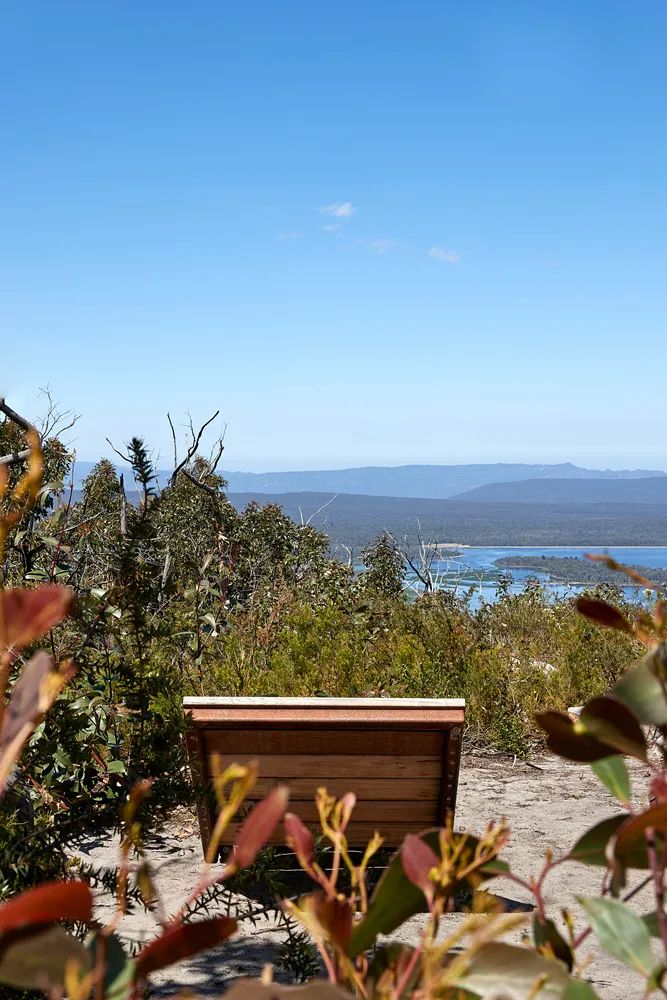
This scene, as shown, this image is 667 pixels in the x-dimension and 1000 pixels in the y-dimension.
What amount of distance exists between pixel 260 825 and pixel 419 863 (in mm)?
105

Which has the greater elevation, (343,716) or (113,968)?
(113,968)

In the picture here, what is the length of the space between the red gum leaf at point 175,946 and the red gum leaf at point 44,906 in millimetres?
A: 48

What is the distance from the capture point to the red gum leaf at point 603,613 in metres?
0.56

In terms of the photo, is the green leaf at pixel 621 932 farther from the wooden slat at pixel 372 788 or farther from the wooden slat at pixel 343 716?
the wooden slat at pixel 372 788

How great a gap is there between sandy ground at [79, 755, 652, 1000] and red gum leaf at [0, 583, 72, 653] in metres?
1.96

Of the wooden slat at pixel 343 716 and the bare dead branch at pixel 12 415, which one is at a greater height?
the bare dead branch at pixel 12 415

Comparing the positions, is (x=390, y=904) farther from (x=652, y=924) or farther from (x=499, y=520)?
(x=499, y=520)

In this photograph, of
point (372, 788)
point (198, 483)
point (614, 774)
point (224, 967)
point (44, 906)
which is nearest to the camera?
point (44, 906)

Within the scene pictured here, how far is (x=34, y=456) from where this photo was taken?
520 mm

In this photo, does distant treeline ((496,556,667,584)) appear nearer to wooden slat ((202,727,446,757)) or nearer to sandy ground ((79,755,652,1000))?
wooden slat ((202,727,446,757))

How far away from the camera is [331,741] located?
337 cm

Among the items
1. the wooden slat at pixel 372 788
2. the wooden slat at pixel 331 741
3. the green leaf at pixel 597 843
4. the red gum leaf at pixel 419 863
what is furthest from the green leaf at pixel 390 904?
the wooden slat at pixel 372 788

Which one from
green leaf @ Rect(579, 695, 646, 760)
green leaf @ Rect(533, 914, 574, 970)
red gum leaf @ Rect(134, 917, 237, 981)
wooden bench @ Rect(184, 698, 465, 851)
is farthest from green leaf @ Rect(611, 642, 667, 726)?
wooden bench @ Rect(184, 698, 465, 851)

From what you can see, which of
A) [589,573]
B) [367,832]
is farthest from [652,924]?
[589,573]
